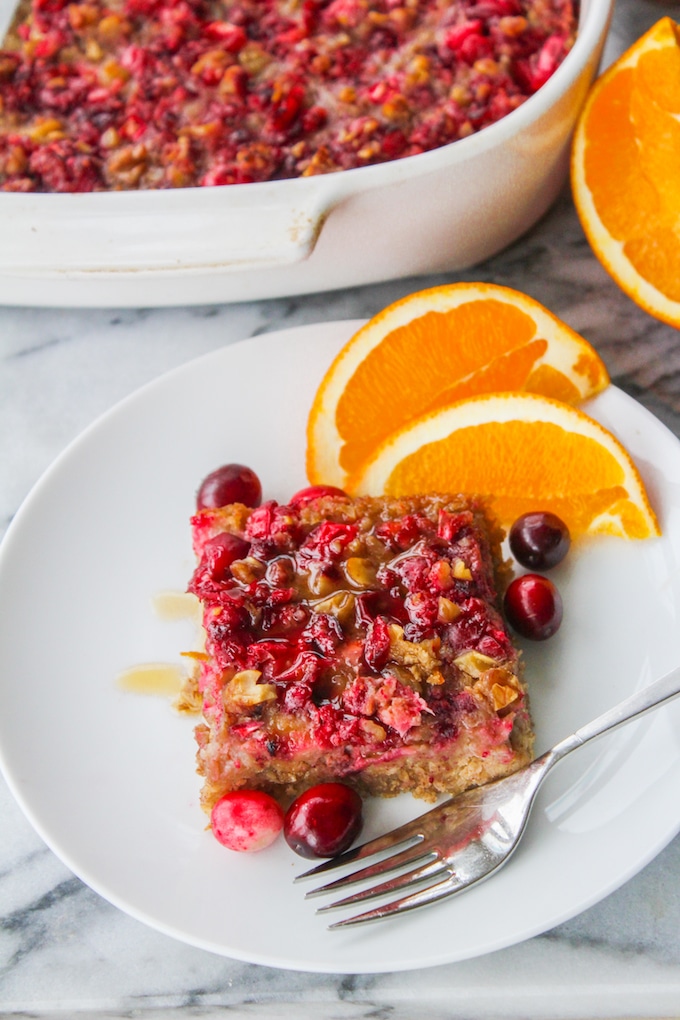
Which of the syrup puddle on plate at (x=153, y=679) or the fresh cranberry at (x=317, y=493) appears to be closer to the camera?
the syrup puddle on plate at (x=153, y=679)

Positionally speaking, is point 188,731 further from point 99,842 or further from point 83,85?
point 83,85

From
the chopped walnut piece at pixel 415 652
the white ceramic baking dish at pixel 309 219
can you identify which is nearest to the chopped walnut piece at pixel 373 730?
the chopped walnut piece at pixel 415 652

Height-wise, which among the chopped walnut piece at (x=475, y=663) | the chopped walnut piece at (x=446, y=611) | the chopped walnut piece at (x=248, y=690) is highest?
the chopped walnut piece at (x=446, y=611)

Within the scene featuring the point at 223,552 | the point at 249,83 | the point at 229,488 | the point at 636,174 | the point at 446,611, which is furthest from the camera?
the point at 249,83

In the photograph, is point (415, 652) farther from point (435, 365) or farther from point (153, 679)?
point (435, 365)

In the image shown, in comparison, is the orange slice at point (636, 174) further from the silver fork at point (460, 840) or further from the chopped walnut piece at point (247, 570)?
the chopped walnut piece at point (247, 570)

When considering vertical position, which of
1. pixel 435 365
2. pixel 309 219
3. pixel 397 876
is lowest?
pixel 397 876

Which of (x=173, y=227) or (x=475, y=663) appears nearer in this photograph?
(x=475, y=663)

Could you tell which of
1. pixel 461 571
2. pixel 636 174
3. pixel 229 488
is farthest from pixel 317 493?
pixel 636 174
